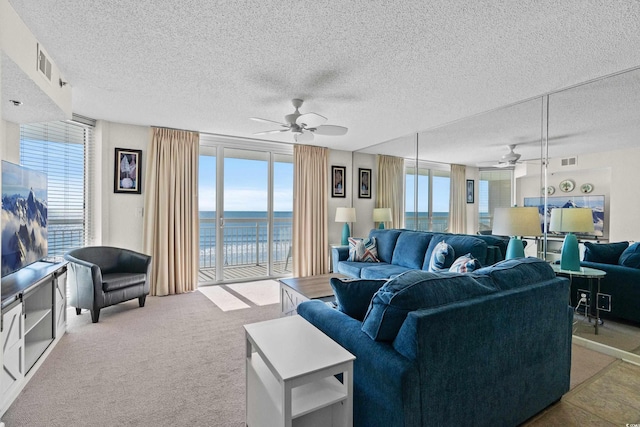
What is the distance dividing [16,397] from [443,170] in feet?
17.8

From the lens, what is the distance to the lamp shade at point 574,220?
8.91 ft

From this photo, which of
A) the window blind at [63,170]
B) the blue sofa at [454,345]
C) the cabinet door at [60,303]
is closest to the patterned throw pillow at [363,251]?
the blue sofa at [454,345]

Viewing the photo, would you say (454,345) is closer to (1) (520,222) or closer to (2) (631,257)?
(1) (520,222)

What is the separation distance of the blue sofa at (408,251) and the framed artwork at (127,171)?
3.09 m

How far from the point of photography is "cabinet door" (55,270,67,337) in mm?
2652

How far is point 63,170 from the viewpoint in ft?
12.0

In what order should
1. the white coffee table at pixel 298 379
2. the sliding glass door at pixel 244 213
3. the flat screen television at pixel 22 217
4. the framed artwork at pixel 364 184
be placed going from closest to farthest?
the white coffee table at pixel 298 379, the flat screen television at pixel 22 217, the sliding glass door at pixel 244 213, the framed artwork at pixel 364 184

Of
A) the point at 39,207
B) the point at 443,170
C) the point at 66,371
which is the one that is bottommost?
the point at 66,371

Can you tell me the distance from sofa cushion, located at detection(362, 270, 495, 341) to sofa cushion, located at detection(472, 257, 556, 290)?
20 centimetres

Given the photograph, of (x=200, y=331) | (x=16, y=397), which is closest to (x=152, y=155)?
(x=200, y=331)

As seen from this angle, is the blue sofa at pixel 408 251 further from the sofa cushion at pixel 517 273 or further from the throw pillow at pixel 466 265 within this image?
the sofa cushion at pixel 517 273

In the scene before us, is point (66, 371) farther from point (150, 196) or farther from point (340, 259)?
point (340, 259)

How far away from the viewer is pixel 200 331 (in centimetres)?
297

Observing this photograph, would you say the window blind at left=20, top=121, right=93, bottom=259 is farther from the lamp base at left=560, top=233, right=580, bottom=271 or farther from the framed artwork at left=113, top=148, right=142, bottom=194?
the lamp base at left=560, top=233, right=580, bottom=271
